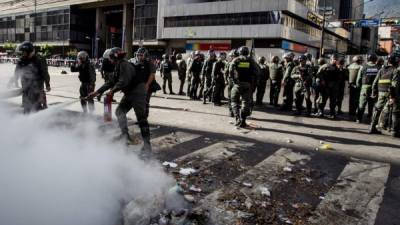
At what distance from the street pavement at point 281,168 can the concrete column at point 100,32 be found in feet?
210

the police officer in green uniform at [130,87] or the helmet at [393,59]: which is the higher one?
the helmet at [393,59]

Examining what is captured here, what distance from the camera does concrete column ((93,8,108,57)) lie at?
7106 cm

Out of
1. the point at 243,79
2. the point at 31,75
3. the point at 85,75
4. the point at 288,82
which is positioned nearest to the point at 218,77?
the point at 288,82

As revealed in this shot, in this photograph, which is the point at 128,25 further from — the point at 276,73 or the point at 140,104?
A: the point at 140,104

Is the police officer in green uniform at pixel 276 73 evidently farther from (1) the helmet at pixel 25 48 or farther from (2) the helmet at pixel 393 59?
(1) the helmet at pixel 25 48

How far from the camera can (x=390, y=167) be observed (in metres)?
6.46

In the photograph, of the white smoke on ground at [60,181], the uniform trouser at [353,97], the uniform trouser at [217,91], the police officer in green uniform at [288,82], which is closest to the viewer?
the white smoke on ground at [60,181]

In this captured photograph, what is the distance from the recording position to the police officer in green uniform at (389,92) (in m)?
8.76

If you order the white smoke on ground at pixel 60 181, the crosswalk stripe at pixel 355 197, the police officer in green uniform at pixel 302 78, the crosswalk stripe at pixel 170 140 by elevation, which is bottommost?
the crosswalk stripe at pixel 355 197

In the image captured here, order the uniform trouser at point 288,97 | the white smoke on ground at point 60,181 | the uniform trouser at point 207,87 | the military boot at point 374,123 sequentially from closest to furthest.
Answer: the white smoke on ground at point 60,181, the military boot at point 374,123, the uniform trouser at point 288,97, the uniform trouser at point 207,87

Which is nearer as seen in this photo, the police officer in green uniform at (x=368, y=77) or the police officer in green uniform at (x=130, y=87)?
the police officer in green uniform at (x=130, y=87)

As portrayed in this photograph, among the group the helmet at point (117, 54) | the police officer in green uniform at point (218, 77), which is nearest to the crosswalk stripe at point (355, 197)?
the helmet at point (117, 54)

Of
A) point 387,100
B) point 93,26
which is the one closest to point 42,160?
point 387,100

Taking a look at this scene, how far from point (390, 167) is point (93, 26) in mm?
74804
